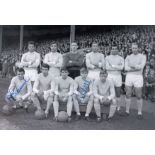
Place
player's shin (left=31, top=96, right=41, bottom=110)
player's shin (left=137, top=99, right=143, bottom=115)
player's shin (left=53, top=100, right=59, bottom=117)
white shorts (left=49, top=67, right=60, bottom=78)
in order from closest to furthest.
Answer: player's shin (left=53, top=100, right=59, bottom=117)
player's shin (left=137, top=99, right=143, bottom=115)
player's shin (left=31, top=96, right=41, bottom=110)
white shorts (left=49, top=67, right=60, bottom=78)

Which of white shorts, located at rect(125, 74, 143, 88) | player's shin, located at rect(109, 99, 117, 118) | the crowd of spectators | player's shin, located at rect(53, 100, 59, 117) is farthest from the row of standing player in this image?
player's shin, located at rect(53, 100, 59, 117)

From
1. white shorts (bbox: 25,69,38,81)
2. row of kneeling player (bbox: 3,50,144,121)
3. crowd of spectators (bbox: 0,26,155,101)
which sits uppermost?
crowd of spectators (bbox: 0,26,155,101)

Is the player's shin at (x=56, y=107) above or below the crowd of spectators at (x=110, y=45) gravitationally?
below

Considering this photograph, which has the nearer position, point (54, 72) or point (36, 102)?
point (36, 102)

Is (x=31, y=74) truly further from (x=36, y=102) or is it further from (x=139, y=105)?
(x=139, y=105)

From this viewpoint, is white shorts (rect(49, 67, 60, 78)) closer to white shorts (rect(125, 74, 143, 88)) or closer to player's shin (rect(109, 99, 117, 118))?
player's shin (rect(109, 99, 117, 118))

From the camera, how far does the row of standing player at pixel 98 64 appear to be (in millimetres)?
5371

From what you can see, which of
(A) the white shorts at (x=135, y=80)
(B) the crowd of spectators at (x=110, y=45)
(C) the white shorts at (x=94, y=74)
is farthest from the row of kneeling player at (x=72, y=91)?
(B) the crowd of spectators at (x=110, y=45)

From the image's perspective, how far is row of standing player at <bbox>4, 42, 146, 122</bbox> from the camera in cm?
537

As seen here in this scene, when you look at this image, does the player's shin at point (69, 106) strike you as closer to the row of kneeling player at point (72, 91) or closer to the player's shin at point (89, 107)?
the row of kneeling player at point (72, 91)

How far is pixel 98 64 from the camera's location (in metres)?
5.52

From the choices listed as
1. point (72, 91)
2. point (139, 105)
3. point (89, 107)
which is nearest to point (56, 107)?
point (72, 91)

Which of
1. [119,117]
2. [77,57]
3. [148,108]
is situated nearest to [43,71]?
[77,57]

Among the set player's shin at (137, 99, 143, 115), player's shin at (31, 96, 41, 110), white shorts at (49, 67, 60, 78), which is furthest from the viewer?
white shorts at (49, 67, 60, 78)
